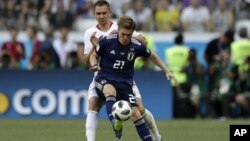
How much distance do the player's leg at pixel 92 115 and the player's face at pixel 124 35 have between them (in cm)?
92

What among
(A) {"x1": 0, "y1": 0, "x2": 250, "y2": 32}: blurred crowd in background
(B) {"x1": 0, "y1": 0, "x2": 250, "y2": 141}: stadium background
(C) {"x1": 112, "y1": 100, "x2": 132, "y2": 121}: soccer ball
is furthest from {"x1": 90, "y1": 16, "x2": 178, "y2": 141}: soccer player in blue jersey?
(A) {"x1": 0, "y1": 0, "x2": 250, "y2": 32}: blurred crowd in background

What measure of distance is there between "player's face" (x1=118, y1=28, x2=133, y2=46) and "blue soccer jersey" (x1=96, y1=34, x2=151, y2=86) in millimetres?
114

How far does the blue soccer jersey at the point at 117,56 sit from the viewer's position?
45.0 feet

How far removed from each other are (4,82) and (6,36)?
319 cm

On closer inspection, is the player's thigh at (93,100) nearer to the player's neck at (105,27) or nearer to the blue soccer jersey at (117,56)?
the blue soccer jersey at (117,56)

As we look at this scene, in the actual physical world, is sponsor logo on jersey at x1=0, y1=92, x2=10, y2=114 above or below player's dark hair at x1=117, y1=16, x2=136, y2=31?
below

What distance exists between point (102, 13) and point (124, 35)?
0.82 m

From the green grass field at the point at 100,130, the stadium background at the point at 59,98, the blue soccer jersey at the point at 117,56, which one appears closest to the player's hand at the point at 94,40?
the blue soccer jersey at the point at 117,56

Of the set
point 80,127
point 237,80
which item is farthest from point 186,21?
point 80,127

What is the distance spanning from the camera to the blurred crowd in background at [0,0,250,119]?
22672 mm

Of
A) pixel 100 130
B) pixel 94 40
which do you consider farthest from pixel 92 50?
pixel 100 130

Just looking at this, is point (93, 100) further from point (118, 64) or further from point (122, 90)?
point (118, 64)

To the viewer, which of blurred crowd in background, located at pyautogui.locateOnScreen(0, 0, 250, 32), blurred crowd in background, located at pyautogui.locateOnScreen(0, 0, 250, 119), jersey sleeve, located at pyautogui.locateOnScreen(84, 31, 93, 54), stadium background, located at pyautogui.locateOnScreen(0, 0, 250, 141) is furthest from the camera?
blurred crowd in background, located at pyautogui.locateOnScreen(0, 0, 250, 32)

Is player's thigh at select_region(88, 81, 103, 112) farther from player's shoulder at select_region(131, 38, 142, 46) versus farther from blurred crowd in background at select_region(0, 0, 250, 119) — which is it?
blurred crowd in background at select_region(0, 0, 250, 119)
